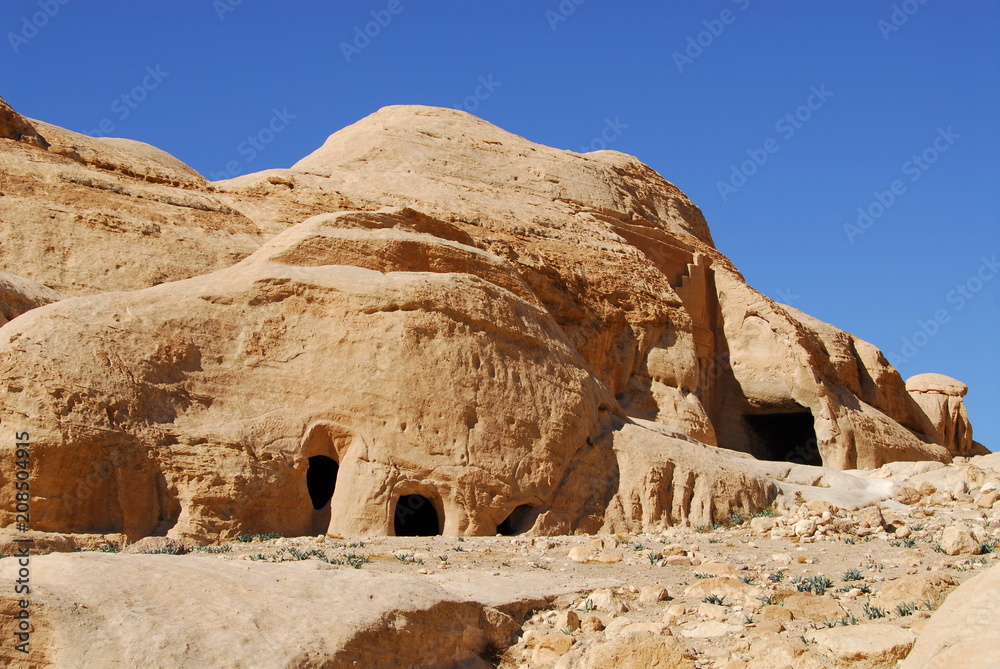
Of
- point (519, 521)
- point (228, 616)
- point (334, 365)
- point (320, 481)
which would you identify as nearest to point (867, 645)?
point (228, 616)

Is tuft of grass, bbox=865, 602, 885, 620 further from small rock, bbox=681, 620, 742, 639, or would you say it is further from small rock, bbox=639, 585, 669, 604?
small rock, bbox=639, 585, 669, 604

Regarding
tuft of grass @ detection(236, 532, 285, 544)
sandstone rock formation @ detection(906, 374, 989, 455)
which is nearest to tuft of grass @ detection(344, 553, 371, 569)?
tuft of grass @ detection(236, 532, 285, 544)

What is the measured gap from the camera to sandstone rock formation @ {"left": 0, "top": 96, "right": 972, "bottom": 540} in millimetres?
12906

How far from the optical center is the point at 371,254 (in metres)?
17.0

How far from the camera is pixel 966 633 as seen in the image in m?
5.64

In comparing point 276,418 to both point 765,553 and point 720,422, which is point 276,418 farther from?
point 720,422

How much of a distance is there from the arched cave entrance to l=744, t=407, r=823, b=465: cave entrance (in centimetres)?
1341

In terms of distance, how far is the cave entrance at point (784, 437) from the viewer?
Result: 2748 centimetres

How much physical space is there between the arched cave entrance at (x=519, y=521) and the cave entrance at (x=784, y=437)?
13406 millimetres

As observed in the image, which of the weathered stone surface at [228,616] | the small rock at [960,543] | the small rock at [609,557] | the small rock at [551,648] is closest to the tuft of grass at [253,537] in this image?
the small rock at [609,557]

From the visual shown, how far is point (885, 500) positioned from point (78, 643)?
1406 centimetres

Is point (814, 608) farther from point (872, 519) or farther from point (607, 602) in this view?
point (872, 519)

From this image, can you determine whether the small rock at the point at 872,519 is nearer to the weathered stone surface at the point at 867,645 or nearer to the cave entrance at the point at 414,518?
the cave entrance at the point at 414,518

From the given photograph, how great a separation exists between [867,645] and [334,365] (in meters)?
8.87
